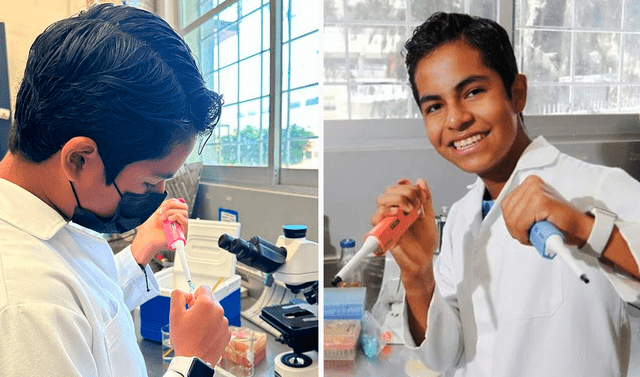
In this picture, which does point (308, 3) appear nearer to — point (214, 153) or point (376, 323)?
point (214, 153)

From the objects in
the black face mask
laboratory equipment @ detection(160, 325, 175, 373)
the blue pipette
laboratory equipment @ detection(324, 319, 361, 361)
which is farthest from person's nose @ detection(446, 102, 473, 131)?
laboratory equipment @ detection(160, 325, 175, 373)

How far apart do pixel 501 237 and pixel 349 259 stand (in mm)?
299

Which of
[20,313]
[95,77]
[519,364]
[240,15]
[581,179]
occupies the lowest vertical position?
[519,364]

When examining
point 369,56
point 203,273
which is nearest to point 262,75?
point 369,56

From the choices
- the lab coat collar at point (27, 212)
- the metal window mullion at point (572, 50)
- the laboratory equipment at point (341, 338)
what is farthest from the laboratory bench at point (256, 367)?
the metal window mullion at point (572, 50)

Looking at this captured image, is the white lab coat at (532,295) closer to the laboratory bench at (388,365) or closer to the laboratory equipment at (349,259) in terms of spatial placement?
the laboratory bench at (388,365)

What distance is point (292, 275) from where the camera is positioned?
1103 millimetres

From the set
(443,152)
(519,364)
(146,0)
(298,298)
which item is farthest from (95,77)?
(519,364)

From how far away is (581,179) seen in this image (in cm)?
82

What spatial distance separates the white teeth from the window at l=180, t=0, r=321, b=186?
0.35 meters

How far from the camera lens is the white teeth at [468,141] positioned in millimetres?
870

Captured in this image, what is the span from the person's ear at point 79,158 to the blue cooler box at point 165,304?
1.56 ft

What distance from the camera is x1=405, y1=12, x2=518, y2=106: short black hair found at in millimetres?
853

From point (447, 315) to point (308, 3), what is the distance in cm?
77
